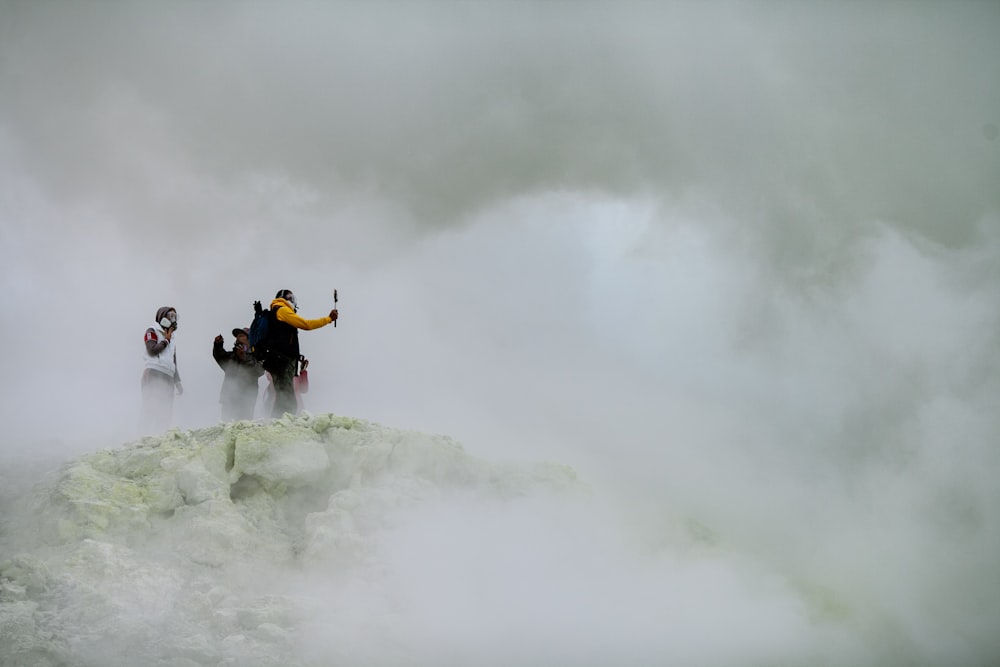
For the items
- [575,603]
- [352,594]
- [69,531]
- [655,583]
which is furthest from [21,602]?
[655,583]

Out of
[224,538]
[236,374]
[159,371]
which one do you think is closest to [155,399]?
[159,371]

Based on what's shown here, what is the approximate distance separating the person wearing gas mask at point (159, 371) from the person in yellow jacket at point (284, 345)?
149cm

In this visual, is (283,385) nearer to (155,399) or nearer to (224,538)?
(155,399)

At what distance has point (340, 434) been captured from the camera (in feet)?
33.5

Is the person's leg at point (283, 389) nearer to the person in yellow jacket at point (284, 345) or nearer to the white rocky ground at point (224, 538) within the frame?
the person in yellow jacket at point (284, 345)

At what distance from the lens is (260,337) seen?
12.2m

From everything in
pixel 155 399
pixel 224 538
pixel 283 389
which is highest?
pixel 283 389

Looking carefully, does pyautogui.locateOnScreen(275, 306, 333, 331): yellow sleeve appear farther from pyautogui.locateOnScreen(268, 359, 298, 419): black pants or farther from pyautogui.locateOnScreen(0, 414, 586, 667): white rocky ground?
pyautogui.locateOnScreen(0, 414, 586, 667): white rocky ground

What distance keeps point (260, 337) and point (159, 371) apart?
1624 mm

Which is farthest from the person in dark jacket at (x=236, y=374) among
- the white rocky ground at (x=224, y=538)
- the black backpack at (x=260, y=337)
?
the white rocky ground at (x=224, y=538)

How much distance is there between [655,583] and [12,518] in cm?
717

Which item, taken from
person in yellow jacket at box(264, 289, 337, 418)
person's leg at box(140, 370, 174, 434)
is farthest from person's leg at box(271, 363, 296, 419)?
person's leg at box(140, 370, 174, 434)

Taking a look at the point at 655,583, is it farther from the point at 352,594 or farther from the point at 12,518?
the point at 12,518

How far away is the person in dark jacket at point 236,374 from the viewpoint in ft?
43.5
